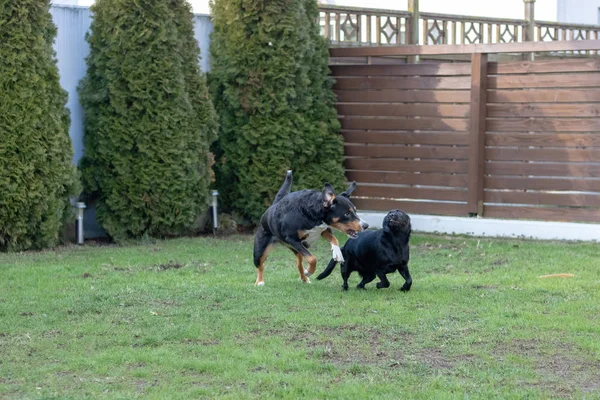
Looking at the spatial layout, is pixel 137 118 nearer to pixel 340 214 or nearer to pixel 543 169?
pixel 340 214

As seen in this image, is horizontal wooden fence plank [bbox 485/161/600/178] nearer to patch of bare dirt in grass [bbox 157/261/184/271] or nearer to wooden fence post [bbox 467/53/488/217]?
wooden fence post [bbox 467/53/488/217]

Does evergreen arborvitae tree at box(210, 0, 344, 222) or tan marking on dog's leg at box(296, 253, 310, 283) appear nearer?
tan marking on dog's leg at box(296, 253, 310, 283)

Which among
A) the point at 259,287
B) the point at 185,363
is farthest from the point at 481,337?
the point at 259,287

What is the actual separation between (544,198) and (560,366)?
735cm

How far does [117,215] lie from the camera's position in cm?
1277

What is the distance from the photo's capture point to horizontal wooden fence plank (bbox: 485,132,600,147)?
12.5m

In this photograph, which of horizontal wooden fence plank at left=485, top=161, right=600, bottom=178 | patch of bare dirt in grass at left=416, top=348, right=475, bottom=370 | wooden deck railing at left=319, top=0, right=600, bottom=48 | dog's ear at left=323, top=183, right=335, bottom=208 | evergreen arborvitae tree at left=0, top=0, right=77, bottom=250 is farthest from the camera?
wooden deck railing at left=319, top=0, right=600, bottom=48

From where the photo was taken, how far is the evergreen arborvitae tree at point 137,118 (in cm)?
1256

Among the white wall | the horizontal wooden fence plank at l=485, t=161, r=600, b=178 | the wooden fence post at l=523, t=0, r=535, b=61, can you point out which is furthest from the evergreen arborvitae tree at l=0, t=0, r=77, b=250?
the white wall

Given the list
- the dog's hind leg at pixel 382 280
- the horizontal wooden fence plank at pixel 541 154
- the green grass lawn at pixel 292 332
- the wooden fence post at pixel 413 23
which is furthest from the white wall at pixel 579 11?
the dog's hind leg at pixel 382 280

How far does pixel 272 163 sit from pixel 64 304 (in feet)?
20.2

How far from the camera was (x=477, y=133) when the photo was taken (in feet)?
43.5

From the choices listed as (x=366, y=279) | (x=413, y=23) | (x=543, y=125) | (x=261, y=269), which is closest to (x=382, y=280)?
(x=366, y=279)

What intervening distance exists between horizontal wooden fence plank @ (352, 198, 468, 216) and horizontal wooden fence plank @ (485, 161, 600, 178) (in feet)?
2.43
